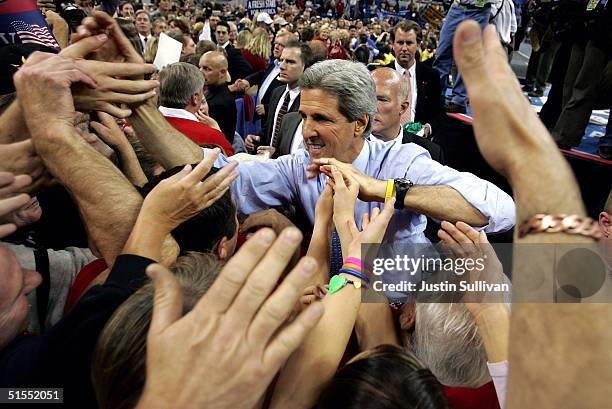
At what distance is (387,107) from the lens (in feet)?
9.32

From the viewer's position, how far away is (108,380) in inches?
29.6

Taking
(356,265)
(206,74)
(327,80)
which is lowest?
(206,74)

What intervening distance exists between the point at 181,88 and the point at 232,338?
2.51 meters

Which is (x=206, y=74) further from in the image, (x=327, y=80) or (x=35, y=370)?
(x=35, y=370)

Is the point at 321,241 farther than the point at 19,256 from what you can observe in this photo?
Yes

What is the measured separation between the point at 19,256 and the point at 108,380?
0.71m

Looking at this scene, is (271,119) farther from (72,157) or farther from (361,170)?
(72,157)

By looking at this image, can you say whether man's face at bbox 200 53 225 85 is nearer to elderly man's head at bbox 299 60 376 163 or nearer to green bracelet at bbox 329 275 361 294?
elderly man's head at bbox 299 60 376 163

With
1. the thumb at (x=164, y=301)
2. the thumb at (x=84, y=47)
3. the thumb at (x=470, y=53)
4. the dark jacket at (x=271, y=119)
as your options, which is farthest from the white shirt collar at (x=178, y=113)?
the thumb at (x=470, y=53)

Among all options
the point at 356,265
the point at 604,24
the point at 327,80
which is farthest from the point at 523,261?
the point at 604,24

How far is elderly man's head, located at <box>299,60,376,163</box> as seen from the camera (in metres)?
1.90

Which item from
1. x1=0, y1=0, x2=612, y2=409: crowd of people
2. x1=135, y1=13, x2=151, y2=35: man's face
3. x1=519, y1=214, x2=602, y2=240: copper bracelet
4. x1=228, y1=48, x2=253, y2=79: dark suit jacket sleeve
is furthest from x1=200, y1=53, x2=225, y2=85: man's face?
x1=519, y1=214, x2=602, y2=240: copper bracelet

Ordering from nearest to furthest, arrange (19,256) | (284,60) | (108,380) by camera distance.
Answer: (108,380) → (19,256) → (284,60)

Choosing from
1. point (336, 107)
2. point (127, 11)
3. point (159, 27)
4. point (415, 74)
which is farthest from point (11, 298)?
point (127, 11)
